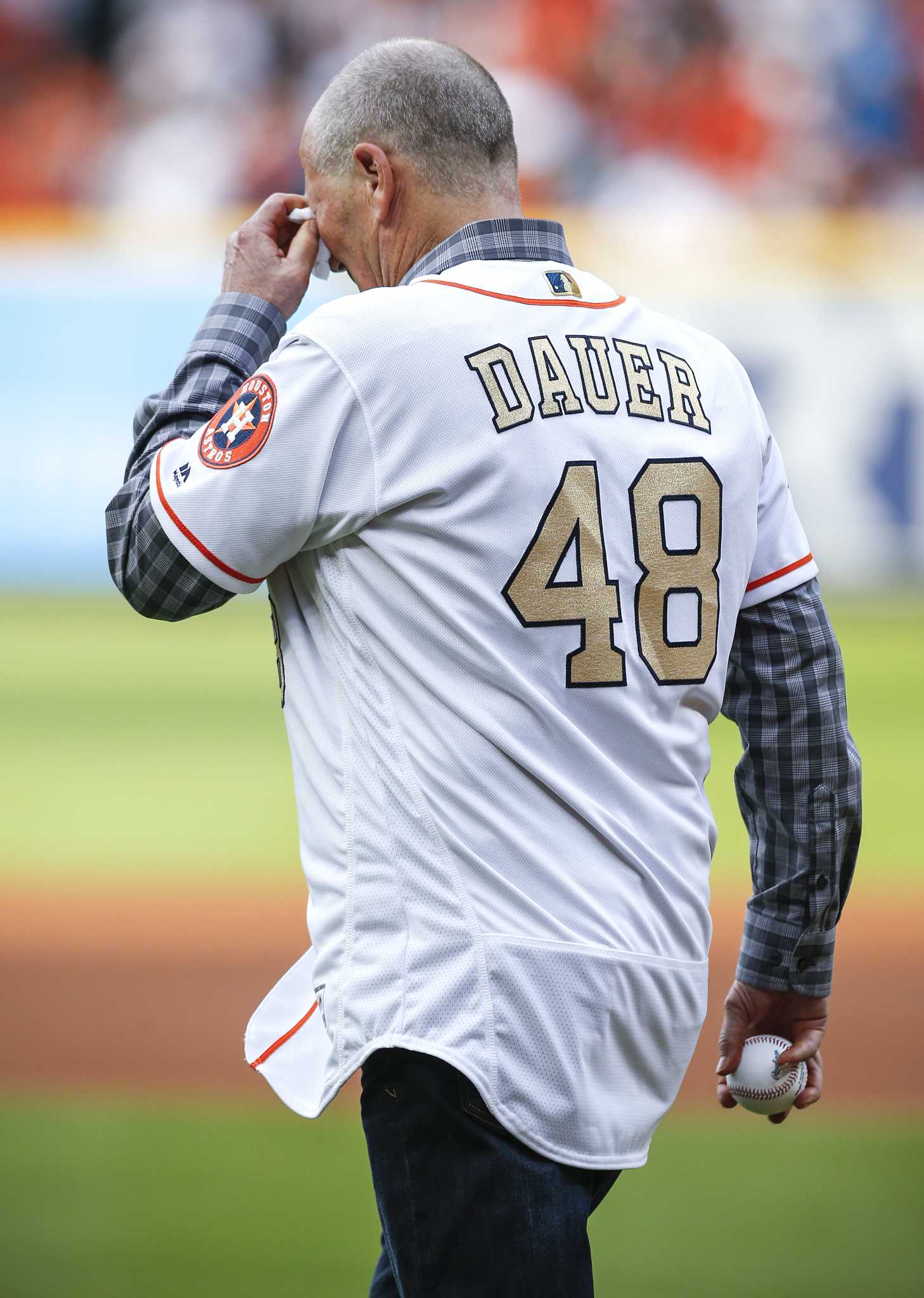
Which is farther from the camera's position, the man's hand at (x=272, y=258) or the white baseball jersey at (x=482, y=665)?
the man's hand at (x=272, y=258)

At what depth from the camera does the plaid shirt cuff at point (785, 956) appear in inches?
70.5

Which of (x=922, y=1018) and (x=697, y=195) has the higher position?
(x=697, y=195)

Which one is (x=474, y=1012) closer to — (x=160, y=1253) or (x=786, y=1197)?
(x=160, y=1253)

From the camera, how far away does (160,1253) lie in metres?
2.81

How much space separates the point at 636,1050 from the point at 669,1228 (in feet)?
5.52

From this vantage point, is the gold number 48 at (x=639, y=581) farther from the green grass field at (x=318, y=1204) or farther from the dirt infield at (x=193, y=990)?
the dirt infield at (x=193, y=990)

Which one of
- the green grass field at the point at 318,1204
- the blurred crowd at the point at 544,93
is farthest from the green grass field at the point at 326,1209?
the blurred crowd at the point at 544,93

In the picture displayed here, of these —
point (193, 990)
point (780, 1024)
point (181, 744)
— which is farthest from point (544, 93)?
point (780, 1024)

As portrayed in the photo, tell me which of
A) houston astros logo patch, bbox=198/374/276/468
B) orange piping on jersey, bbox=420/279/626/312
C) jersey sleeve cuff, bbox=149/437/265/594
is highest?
orange piping on jersey, bbox=420/279/626/312

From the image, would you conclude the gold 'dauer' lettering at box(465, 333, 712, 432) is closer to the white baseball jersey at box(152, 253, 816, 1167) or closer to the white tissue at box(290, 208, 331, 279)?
the white baseball jersey at box(152, 253, 816, 1167)

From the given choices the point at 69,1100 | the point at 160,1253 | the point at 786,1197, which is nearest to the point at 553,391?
the point at 160,1253

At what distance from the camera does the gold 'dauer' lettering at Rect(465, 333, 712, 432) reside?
1.43 meters

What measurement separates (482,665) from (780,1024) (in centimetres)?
74

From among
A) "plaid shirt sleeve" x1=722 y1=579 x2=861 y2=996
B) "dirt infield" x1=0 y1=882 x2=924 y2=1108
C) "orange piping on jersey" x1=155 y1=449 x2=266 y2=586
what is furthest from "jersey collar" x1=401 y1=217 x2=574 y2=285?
"dirt infield" x1=0 y1=882 x2=924 y2=1108
